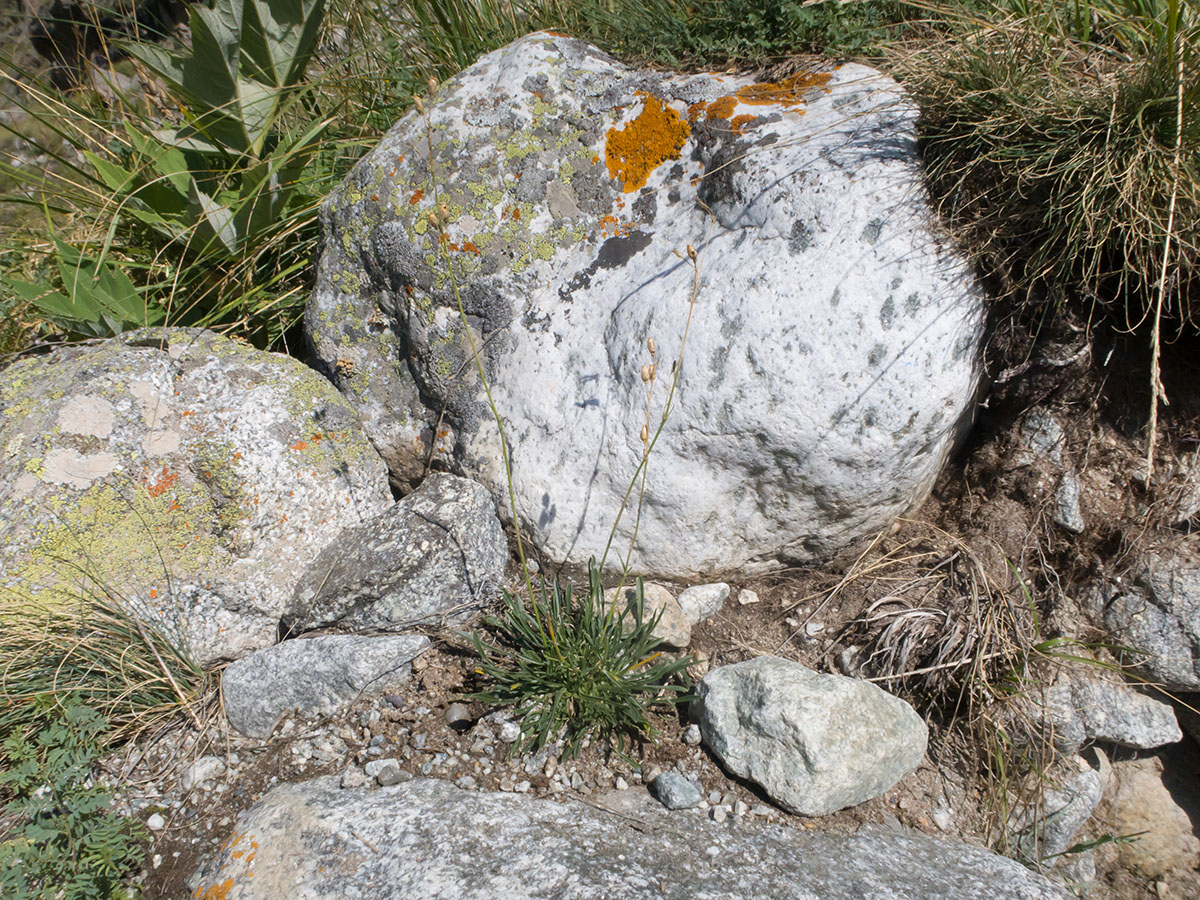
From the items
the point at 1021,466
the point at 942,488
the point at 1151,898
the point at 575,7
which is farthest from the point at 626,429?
the point at 1151,898

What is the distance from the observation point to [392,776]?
91.4 inches

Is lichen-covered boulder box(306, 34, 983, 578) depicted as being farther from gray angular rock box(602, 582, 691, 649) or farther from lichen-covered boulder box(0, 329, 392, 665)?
lichen-covered boulder box(0, 329, 392, 665)

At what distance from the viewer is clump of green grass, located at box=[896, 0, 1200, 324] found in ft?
7.57

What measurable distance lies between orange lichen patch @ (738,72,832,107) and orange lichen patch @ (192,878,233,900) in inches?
126

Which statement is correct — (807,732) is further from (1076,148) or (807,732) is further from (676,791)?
(1076,148)

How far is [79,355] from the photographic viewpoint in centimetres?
307

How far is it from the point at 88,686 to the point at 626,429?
79.6 inches

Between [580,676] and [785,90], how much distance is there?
243cm

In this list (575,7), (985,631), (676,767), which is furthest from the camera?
(575,7)

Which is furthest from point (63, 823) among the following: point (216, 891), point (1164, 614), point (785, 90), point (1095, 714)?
point (1164, 614)

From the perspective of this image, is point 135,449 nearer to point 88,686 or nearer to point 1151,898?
point 88,686

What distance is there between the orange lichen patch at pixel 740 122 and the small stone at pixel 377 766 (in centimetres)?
261

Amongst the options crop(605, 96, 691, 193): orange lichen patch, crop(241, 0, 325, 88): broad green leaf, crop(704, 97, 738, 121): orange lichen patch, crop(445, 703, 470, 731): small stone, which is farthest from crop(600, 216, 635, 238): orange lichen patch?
crop(445, 703, 470, 731): small stone

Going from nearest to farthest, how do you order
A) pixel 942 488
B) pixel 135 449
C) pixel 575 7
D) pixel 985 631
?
pixel 985 631
pixel 135 449
pixel 942 488
pixel 575 7
